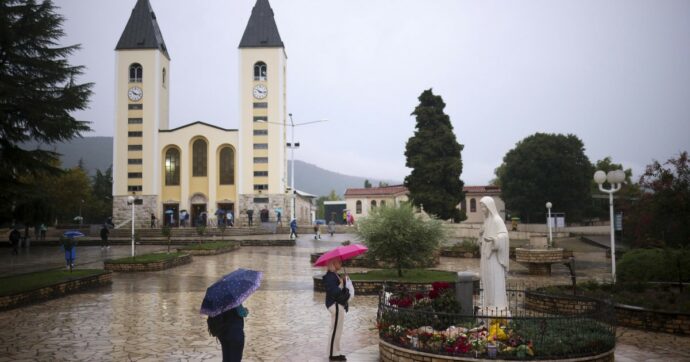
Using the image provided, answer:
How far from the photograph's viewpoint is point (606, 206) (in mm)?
57406

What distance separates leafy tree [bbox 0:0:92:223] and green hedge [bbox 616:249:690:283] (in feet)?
68.3

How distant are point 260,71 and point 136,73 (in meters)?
13.0

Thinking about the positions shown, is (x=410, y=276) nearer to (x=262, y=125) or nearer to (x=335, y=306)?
(x=335, y=306)

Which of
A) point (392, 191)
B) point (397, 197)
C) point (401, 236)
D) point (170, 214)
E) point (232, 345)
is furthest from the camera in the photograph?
point (392, 191)

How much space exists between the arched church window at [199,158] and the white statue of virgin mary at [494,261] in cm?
5310

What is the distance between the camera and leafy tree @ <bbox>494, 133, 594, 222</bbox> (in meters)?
55.9

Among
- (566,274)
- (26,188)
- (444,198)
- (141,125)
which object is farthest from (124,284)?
(141,125)

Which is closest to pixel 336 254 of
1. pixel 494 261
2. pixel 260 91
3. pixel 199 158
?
pixel 494 261

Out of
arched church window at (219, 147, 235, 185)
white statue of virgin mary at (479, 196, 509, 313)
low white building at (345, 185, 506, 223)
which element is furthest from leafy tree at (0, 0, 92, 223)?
low white building at (345, 185, 506, 223)

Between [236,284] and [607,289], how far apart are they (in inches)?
401

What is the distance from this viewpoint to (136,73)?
5816cm

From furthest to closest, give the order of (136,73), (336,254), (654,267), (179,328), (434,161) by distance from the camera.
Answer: (136,73) → (434,161) → (654,267) → (179,328) → (336,254)

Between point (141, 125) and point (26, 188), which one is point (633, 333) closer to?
point (26, 188)

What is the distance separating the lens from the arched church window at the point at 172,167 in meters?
59.0
